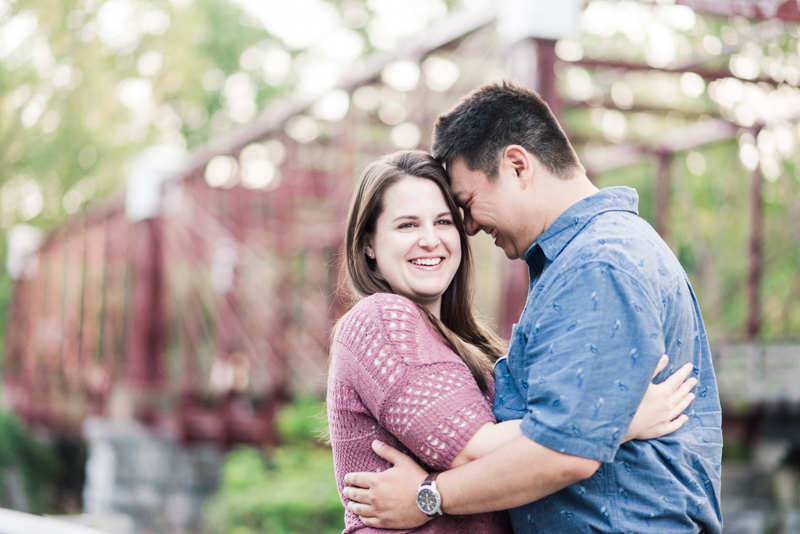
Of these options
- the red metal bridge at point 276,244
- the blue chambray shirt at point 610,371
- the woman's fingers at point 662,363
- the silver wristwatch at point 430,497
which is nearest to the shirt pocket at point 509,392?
the blue chambray shirt at point 610,371

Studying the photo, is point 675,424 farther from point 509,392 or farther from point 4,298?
point 4,298

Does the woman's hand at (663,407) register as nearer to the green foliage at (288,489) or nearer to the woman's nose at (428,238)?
the woman's nose at (428,238)

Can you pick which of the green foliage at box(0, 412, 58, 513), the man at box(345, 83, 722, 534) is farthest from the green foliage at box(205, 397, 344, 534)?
the green foliage at box(0, 412, 58, 513)

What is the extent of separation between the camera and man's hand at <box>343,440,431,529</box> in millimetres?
1954

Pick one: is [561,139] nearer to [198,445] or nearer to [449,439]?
[449,439]

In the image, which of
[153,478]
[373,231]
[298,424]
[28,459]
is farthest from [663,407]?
[28,459]

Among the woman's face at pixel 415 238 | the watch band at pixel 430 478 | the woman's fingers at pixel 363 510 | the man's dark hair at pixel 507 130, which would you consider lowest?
the woman's fingers at pixel 363 510

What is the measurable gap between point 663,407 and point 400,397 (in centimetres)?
56

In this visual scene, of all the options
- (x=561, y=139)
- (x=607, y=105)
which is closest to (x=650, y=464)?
(x=561, y=139)

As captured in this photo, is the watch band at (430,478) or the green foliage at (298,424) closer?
the watch band at (430,478)

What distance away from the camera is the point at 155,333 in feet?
34.5

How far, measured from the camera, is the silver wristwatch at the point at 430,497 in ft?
6.22

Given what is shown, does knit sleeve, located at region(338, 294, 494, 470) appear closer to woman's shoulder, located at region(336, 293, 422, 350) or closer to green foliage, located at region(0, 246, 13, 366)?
woman's shoulder, located at region(336, 293, 422, 350)

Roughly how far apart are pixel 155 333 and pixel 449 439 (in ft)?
30.1
